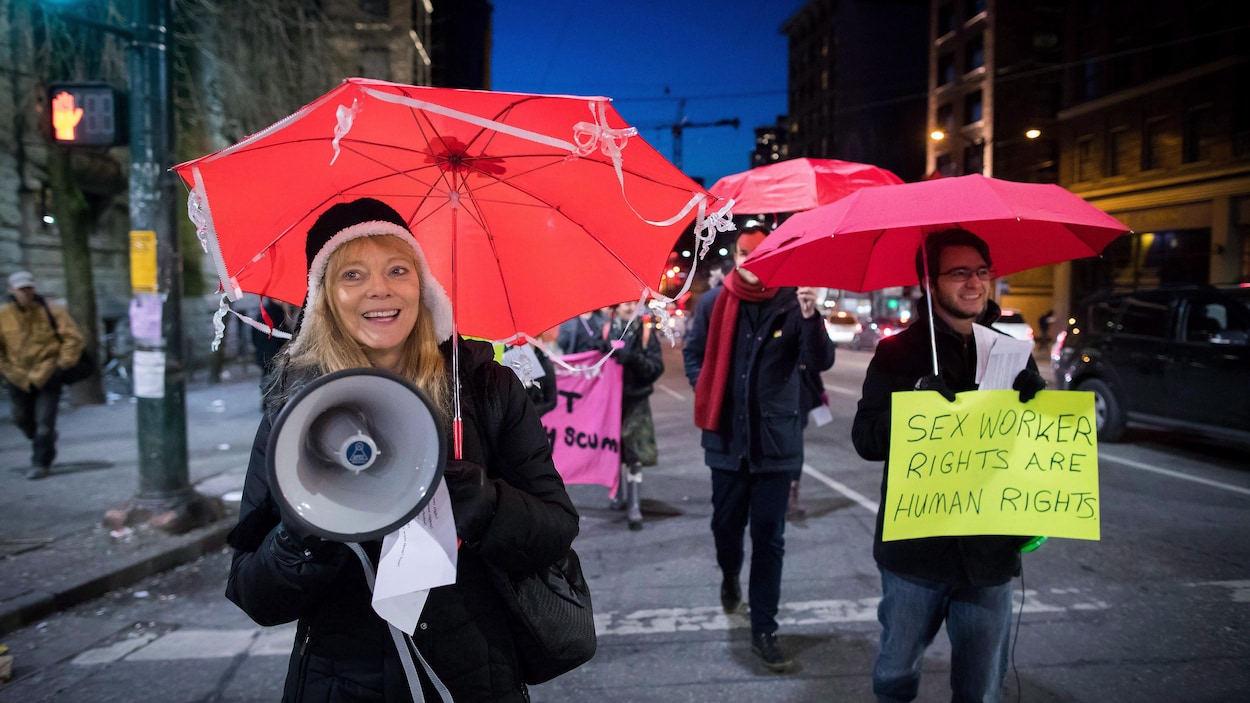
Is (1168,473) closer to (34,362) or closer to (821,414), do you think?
(821,414)

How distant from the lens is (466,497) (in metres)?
1.43

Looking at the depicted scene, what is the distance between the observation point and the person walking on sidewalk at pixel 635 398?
20.7ft

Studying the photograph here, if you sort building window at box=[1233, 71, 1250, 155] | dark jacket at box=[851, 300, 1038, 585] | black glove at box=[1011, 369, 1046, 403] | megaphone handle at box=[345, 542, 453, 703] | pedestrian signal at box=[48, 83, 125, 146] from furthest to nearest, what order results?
building window at box=[1233, 71, 1250, 155], pedestrian signal at box=[48, 83, 125, 146], dark jacket at box=[851, 300, 1038, 585], black glove at box=[1011, 369, 1046, 403], megaphone handle at box=[345, 542, 453, 703]

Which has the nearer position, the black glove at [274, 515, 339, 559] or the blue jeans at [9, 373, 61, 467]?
the black glove at [274, 515, 339, 559]

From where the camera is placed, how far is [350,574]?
1.59m

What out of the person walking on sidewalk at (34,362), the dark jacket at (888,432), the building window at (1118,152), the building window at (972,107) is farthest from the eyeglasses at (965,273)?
the building window at (972,107)

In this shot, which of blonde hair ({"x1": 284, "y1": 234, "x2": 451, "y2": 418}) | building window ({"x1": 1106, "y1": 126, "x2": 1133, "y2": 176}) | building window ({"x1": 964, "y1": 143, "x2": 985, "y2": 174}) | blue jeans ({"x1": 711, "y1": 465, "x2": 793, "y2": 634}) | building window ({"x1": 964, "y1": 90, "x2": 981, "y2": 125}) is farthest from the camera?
building window ({"x1": 964, "y1": 90, "x2": 981, "y2": 125})

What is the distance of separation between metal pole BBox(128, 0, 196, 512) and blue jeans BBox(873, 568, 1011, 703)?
17.4 ft

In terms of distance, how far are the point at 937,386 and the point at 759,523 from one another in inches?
64.1

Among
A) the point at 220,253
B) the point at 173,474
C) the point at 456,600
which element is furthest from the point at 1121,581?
the point at 173,474

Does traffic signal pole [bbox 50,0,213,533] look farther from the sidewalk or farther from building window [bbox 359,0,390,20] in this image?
building window [bbox 359,0,390,20]

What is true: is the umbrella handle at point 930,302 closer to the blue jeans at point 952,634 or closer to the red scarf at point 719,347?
the blue jeans at point 952,634

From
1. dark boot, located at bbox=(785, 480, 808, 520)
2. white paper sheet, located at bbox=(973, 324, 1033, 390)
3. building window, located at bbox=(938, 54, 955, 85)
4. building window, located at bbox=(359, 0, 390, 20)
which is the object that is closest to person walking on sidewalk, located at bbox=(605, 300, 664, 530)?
dark boot, located at bbox=(785, 480, 808, 520)

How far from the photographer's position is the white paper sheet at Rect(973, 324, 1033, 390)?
238 centimetres
